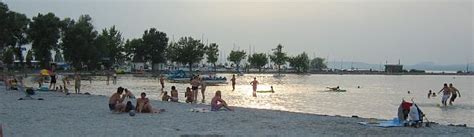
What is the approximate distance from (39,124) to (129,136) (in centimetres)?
385

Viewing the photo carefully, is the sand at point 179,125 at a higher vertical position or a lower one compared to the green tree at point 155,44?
lower

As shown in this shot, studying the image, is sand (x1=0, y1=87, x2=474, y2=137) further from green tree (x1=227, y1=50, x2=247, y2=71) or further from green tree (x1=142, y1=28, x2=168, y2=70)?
green tree (x1=227, y1=50, x2=247, y2=71)

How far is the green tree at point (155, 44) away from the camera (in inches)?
5226

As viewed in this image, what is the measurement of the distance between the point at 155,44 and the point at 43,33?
4103cm

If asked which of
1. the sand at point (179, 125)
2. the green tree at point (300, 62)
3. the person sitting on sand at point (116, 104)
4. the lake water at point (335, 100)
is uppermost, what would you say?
the green tree at point (300, 62)

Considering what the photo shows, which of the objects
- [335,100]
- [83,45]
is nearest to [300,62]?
[83,45]

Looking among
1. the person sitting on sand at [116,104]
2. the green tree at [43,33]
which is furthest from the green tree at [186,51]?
the person sitting on sand at [116,104]

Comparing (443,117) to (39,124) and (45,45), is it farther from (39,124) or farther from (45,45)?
(45,45)

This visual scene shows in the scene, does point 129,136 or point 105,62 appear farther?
point 105,62

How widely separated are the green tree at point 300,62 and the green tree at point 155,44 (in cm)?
6099

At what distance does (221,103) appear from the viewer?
2292cm

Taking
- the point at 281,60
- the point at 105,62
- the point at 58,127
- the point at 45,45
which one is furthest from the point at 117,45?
the point at 58,127

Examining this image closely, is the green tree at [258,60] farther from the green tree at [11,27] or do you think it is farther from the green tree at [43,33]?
the green tree at [11,27]

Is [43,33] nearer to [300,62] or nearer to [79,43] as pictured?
[79,43]
